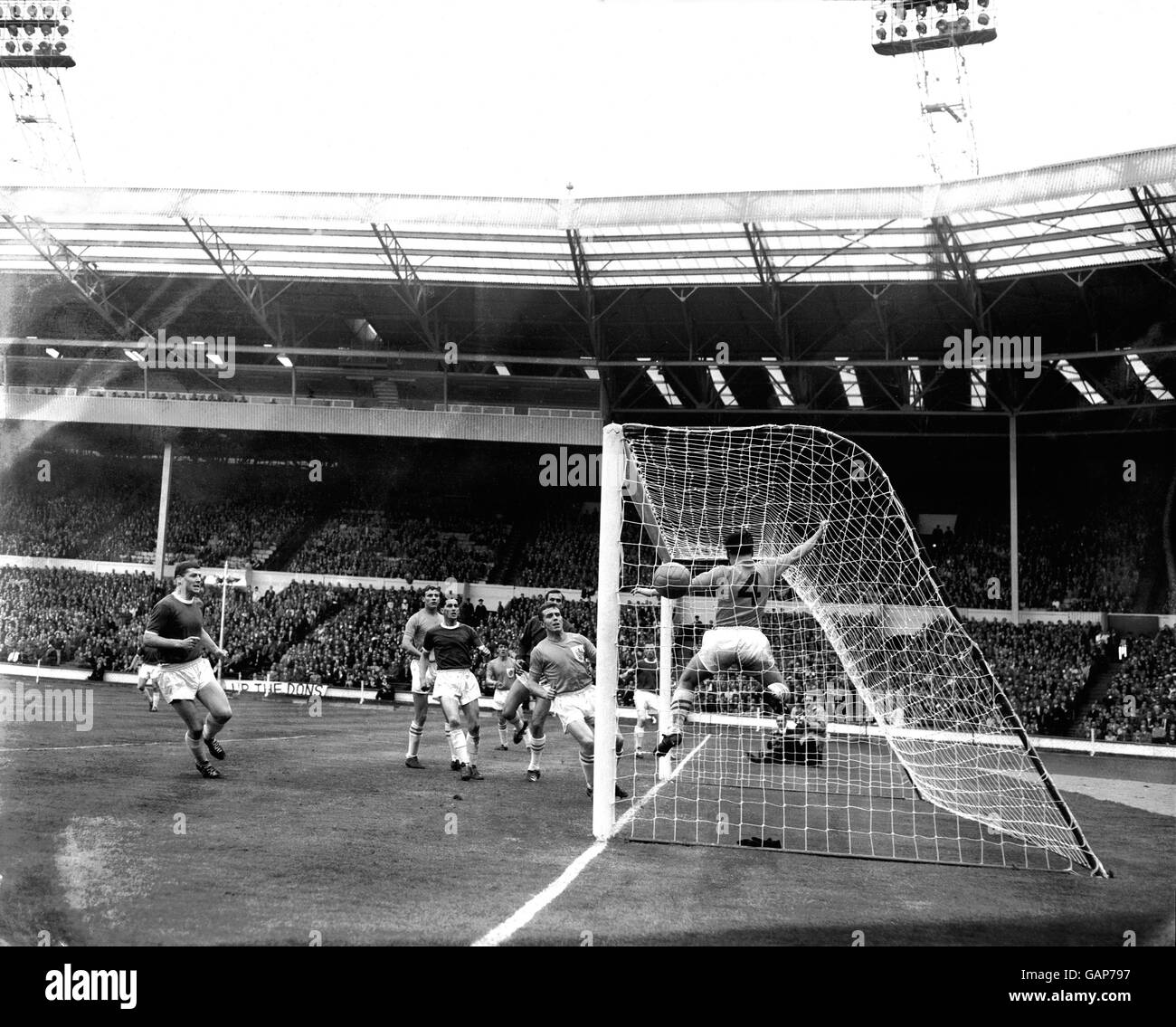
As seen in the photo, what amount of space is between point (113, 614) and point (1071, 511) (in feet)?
86.8

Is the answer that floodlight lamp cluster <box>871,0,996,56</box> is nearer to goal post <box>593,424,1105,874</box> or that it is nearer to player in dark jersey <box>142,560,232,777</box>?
goal post <box>593,424,1105,874</box>

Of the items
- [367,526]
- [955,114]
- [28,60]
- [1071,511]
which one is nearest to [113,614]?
[367,526]

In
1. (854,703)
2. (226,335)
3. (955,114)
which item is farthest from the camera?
(226,335)

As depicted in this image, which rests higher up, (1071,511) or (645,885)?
(1071,511)

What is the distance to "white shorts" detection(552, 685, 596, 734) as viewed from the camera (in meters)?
10.1

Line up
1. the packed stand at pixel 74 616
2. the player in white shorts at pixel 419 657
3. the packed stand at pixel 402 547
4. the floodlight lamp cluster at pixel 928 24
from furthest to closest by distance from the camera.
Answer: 1. the packed stand at pixel 402 547
2. the packed stand at pixel 74 616
3. the floodlight lamp cluster at pixel 928 24
4. the player in white shorts at pixel 419 657

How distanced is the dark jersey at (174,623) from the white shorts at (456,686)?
2445 mm

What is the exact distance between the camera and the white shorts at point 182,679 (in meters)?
9.53

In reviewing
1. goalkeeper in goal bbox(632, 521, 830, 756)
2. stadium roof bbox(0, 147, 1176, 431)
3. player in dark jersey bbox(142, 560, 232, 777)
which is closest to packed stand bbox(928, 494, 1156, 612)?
stadium roof bbox(0, 147, 1176, 431)

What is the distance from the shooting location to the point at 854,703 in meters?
17.1

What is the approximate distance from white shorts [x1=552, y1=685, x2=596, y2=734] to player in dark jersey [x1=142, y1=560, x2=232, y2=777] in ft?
9.70

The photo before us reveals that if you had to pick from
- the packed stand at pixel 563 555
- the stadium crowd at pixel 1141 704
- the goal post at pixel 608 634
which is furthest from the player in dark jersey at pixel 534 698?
the packed stand at pixel 563 555

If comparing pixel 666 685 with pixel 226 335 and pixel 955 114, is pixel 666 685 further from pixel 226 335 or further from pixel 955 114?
pixel 226 335

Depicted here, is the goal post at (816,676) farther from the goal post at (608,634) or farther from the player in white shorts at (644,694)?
the player in white shorts at (644,694)
